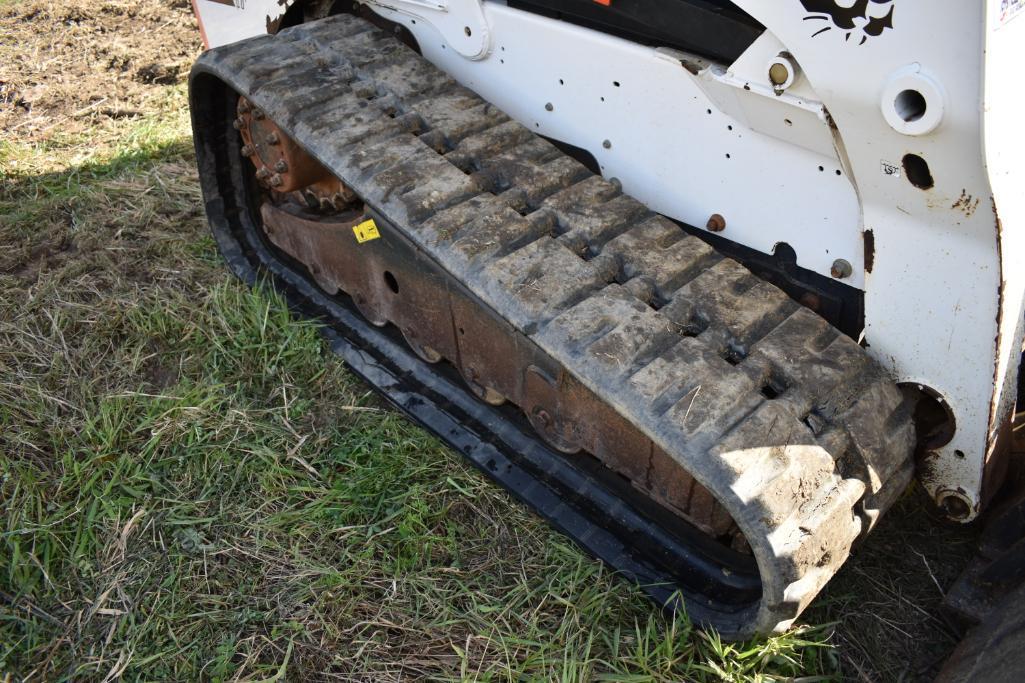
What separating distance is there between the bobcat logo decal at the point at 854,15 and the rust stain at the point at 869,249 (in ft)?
1.34

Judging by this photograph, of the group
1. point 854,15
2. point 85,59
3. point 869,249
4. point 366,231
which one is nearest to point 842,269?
point 869,249

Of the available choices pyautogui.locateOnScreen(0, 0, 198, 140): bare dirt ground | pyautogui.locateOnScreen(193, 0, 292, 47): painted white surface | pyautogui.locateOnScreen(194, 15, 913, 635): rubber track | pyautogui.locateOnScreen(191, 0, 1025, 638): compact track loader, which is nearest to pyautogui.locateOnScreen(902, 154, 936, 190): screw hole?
pyautogui.locateOnScreen(191, 0, 1025, 638): compact track loader

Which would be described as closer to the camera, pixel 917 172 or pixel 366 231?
pixel 917 172

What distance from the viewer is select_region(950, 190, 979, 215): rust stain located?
1714 millimetres

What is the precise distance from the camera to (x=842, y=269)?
2.05 meters

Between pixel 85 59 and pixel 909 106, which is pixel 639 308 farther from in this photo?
pixel 85 59

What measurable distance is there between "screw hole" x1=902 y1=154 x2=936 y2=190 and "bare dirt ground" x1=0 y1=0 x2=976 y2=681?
924mm

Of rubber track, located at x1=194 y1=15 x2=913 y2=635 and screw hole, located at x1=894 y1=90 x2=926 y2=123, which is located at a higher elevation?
screw hole, located at x1=894 y1=90 x2=926 y2=123

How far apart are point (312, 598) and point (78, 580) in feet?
1.99

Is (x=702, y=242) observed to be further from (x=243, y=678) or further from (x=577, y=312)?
(x=243, y=678)

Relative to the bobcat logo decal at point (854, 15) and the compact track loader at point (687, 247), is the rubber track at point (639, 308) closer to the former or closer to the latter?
the compact track loader at point (687, 247)

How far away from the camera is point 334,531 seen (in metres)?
2.42

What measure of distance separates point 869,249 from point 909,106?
0.34 m

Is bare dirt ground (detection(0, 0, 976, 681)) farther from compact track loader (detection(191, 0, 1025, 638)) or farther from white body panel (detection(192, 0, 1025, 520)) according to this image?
white body panel (detection(192, 0, 1025, 520))
